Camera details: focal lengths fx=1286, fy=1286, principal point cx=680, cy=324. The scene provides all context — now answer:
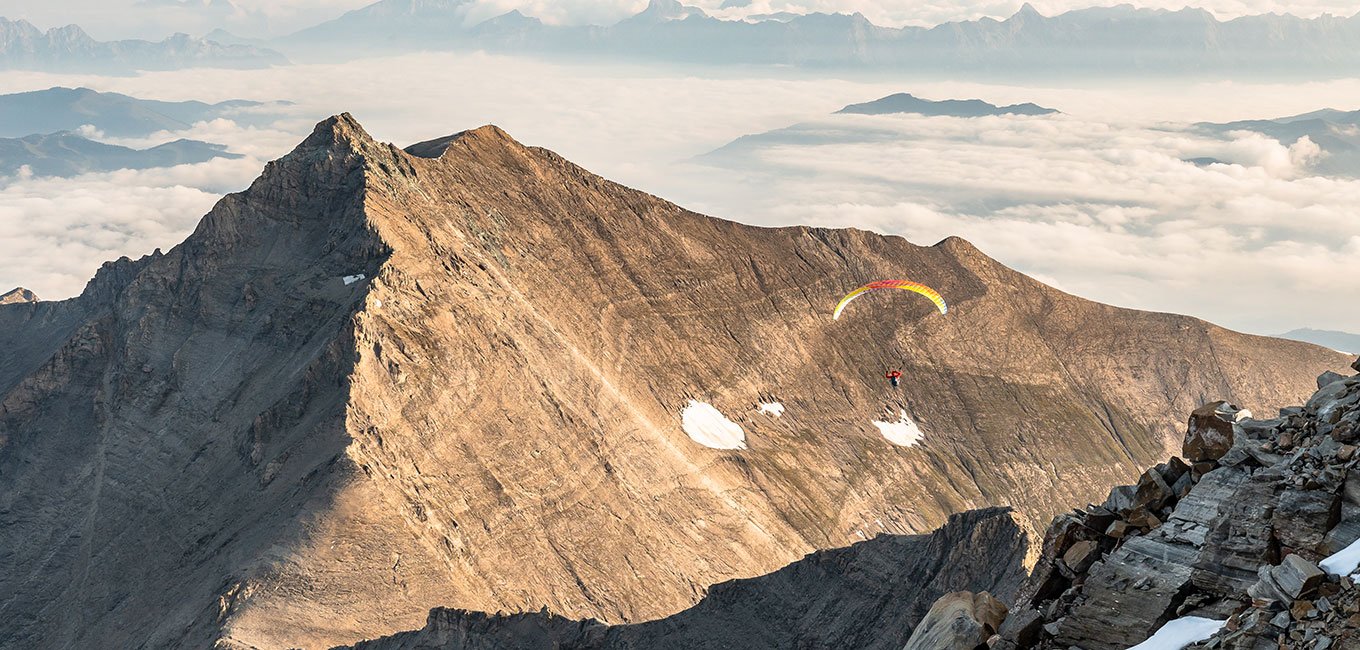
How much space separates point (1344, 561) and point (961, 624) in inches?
377

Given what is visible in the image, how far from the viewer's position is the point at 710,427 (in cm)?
15438

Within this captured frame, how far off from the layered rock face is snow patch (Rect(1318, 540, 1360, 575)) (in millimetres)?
69

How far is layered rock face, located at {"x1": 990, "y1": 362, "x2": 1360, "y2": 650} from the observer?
2550cm

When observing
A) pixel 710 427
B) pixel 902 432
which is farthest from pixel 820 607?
pixel 902 432

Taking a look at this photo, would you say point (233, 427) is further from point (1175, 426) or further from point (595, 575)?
point (1175, 426)

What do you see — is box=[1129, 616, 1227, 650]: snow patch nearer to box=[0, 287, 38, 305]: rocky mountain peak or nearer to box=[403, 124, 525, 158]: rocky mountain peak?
box=[403, 124, 525, 158]: rocky mountain peak

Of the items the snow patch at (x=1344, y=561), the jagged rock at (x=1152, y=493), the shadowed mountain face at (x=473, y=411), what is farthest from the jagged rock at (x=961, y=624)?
the shadowed mountain face at (x=473, y=411)

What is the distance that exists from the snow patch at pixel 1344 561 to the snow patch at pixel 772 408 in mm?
139129

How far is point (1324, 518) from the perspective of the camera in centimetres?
2709

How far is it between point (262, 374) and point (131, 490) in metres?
16.4

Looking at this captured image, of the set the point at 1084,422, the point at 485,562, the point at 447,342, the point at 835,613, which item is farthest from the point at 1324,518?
the point at 1084,422

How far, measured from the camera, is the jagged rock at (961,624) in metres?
31.7

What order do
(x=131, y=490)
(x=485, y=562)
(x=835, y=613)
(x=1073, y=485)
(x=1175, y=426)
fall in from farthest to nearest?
(x=1175, y=426)
(x=1073, y=485)
(x=131, y=490)
(x=485, y=562)
(x=835, y=613)

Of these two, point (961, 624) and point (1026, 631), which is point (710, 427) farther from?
point (1026, 631)
